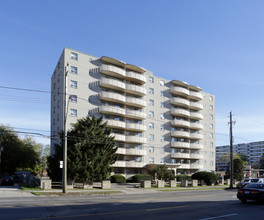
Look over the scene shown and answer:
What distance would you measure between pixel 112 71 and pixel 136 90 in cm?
636

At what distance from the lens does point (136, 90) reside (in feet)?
175

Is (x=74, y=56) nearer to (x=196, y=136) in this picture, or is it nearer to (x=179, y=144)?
(x=179, y=144)

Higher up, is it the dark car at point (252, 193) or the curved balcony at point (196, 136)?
the curved balcony at point (196, 136)

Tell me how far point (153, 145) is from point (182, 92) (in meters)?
14.8

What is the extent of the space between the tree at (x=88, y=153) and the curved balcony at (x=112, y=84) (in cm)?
1611

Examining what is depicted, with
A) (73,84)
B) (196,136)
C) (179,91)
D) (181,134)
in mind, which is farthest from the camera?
(196,136)

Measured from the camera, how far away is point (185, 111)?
62438mm

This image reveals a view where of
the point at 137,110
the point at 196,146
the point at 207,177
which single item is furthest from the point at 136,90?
the point at 196,146

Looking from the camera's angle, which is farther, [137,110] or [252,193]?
[137,110]

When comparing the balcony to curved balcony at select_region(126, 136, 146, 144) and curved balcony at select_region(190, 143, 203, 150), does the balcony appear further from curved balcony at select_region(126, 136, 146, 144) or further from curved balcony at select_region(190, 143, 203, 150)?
curved balcony at select_region(126, 136, 146, 144)

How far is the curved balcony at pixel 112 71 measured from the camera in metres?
49.3

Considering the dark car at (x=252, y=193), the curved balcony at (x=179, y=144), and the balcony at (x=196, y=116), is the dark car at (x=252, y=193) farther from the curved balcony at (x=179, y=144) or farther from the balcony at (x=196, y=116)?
the balcony at (x=196, y=116)

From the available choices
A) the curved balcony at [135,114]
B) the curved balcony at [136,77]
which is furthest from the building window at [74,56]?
the curved balcony at [135,114]

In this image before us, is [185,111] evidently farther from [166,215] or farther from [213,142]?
[166,215]
